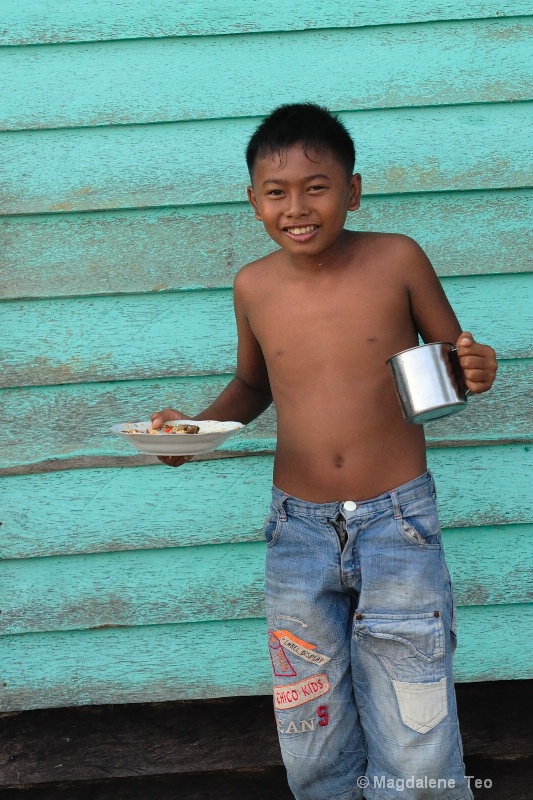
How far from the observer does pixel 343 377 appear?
86.1 inches

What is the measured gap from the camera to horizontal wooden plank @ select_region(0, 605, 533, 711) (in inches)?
123

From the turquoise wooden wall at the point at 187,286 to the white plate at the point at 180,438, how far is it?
33.7 inches

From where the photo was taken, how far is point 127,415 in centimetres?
298

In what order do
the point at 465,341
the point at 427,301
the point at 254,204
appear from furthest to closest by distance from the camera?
the point at 254,204, the point at 427,301, the point at 465,341

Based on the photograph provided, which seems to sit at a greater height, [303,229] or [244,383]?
[303,229]

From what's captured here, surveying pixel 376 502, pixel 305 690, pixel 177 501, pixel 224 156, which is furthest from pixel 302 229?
pixel 177 501

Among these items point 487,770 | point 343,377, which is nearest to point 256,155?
point 343,377

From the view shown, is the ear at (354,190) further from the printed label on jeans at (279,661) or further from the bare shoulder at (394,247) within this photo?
the printed label on jeans at (279,661)

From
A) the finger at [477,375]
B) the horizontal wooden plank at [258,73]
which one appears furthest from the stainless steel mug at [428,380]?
the horizontal wooden plank at [258,73]

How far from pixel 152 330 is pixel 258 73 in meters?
0.82

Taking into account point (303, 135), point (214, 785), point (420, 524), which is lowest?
point (214, 785)

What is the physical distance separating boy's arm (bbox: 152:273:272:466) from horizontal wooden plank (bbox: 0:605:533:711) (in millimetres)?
943

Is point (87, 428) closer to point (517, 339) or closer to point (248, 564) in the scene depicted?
point (248, 564)

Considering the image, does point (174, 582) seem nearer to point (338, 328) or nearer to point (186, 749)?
point (186, 749)
